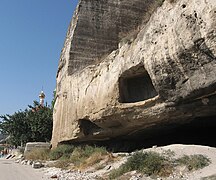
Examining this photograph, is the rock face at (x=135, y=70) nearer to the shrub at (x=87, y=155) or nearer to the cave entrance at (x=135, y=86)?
the cave entrance at (x=135, y=86)

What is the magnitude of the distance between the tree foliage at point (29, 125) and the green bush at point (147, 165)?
667 inches

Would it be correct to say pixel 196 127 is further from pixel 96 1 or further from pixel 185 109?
pixel 96 1

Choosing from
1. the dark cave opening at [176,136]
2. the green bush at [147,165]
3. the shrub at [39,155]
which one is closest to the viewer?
the green bush at [147,165]

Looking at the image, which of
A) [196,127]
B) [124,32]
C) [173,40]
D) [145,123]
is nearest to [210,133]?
[196,127]

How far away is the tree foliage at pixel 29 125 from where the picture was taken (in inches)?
878

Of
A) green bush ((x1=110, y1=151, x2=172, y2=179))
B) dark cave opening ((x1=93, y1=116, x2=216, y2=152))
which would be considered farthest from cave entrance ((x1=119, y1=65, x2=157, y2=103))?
green bush ((x1=110, y1=151, x2=172, y2=179))

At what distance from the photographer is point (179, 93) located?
269 inches

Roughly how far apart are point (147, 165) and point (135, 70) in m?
3.19

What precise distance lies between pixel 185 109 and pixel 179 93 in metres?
0.63

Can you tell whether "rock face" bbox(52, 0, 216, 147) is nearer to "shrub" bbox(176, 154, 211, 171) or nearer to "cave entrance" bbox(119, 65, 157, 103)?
"cave entrance" bbox(119, 65, 157, 103)

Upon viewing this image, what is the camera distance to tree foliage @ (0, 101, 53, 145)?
73.2 ft

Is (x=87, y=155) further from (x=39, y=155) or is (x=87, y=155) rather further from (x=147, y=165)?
(x=39, y=155)

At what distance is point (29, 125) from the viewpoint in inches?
934

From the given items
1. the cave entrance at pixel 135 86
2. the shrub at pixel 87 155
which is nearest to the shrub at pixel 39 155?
the shrub at pixel 87 155
